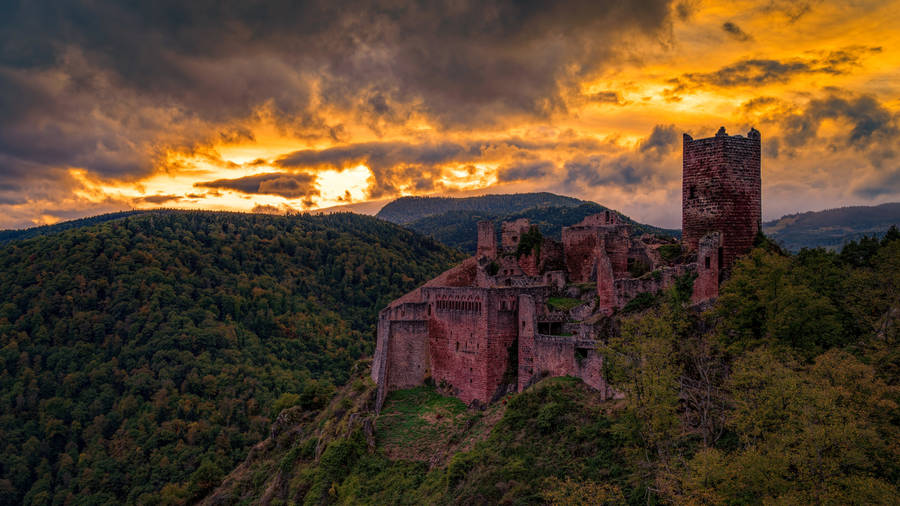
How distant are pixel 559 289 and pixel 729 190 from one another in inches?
560

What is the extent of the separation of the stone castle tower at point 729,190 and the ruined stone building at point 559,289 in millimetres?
63

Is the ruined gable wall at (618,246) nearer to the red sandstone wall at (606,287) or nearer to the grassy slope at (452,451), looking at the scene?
the red sandstone wall at (606,287)

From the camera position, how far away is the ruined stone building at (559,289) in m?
35.8

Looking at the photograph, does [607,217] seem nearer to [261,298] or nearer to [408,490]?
[408,490]

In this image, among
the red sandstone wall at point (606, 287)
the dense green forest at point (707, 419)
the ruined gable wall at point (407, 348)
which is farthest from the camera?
the ruined gable wall at point (407, 348)

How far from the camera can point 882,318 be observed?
84.3 feet

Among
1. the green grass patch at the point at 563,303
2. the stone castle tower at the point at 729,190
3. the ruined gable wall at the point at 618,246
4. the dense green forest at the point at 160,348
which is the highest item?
the stone castle tower at the point at 729,190

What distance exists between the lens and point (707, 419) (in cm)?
2545

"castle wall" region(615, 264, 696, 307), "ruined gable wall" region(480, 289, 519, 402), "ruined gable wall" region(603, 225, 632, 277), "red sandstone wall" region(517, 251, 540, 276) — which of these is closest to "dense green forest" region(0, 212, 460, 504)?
"red sandstone wall" region(517, 251, 540, 276)

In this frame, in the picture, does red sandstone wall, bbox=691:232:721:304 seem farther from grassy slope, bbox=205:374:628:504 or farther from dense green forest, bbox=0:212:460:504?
dense green forest, bbox=0:212:460:504

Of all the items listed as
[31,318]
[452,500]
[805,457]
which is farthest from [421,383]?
[31,318]

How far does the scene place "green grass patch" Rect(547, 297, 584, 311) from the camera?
4150 centimetres

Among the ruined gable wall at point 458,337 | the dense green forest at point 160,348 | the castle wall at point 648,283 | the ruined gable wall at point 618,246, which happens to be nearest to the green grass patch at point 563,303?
the ruined gable wall at point 618,246

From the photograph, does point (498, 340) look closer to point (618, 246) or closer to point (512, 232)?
point (618, 246)
